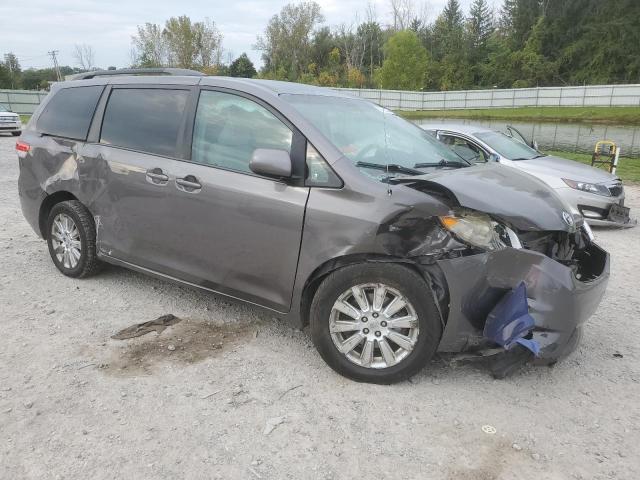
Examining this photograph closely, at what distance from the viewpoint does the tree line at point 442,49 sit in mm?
57031

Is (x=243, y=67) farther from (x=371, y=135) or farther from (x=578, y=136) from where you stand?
(x=371, y=135)

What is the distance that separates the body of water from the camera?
771 inches

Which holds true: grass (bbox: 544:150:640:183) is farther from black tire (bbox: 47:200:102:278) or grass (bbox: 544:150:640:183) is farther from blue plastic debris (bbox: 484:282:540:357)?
black tire (bbox: 47:200:102:278)

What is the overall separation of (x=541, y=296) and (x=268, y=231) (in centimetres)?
168

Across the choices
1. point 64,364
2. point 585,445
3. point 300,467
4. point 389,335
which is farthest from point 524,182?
point 64,364

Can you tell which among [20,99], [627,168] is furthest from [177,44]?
[627,168]

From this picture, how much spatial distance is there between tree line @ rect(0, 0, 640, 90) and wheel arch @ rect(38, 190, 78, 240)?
51572mm

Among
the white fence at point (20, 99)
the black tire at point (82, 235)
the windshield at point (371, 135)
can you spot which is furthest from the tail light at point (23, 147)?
the white fence at point (20, 99)

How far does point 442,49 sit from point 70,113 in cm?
7965

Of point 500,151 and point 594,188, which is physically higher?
point 500,151

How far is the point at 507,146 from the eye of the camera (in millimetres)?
8633

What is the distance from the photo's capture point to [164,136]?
3988 millimetres

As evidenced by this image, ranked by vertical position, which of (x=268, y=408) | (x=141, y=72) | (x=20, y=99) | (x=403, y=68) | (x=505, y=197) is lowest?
(x=268, y=408)

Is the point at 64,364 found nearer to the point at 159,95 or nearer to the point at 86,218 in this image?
the point at 86,218
